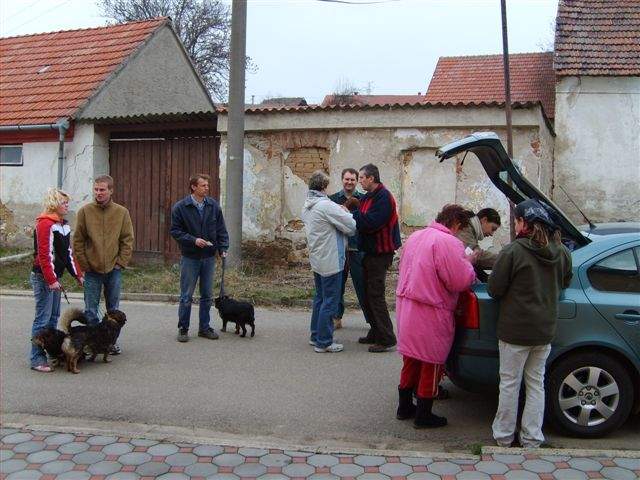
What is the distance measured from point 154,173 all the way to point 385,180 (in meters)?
5.09

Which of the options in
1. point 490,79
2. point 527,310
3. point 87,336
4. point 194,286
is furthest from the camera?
point 490,79

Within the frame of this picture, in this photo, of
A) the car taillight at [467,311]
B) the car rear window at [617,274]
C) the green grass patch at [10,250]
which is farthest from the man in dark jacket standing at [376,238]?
the green grass patch at [10,250]

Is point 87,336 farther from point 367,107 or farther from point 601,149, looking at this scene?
point 601,149

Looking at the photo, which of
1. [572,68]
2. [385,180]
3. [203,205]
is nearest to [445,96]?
[572,68]

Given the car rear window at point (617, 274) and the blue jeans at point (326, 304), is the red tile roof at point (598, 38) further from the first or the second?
the car rear window at point (617, 274)

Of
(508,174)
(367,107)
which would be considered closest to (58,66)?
(367,107)

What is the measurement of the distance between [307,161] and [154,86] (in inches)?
296

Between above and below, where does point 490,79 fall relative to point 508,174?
above

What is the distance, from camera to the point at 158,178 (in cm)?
1391

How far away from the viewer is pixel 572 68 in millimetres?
13852

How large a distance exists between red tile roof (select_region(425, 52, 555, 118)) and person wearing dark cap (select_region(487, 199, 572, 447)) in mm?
18673

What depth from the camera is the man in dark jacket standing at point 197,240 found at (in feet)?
24.1

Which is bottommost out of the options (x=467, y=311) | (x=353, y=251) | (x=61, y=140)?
(x=467, y=311)

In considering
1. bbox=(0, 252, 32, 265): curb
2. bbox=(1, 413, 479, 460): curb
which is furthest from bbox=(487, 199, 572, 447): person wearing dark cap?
bbox=(0, 252, 32, 265): curb
